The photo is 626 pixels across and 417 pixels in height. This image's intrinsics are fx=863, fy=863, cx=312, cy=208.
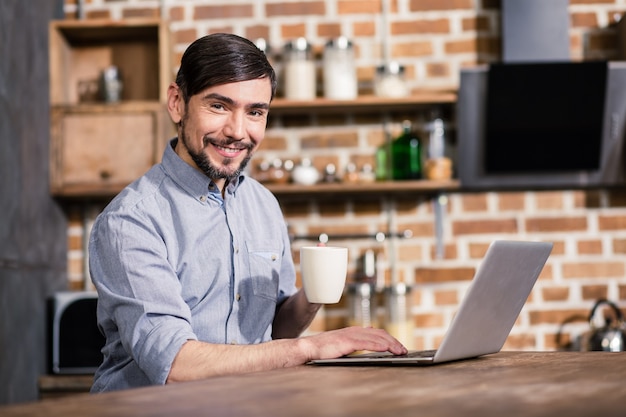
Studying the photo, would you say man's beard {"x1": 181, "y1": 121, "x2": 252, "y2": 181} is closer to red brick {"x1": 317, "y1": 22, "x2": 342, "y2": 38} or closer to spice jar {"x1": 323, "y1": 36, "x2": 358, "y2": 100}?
spice jar {"x1": 323, "y1": 36, "x2": 358, "y2": 100}

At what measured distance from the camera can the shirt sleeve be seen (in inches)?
55.8

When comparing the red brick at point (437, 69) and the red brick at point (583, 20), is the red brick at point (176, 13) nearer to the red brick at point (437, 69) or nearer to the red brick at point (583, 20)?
the red brick at point (437, 69)

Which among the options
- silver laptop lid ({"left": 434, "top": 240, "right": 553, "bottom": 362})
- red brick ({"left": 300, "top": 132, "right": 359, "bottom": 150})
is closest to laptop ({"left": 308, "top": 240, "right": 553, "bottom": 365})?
silver laptop lid ({"left": 434, "top": 240, "right": 553, "bottom": 362})

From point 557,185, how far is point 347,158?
31.8 inches

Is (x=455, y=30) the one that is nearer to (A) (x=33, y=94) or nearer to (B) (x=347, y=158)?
(B) (x=347, y=158)

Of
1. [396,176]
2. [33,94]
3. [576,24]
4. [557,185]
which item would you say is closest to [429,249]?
[396,176]

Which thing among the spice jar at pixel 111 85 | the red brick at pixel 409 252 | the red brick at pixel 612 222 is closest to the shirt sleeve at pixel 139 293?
the spice jar at pixel 111 85

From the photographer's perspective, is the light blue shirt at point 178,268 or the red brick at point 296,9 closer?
the light blue shirt at point 178,268

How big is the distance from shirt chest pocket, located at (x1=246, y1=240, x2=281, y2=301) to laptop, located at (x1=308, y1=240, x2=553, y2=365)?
0.41m

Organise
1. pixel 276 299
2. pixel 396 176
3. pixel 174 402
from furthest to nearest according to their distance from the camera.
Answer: pixel 396 176 < pixel 276 299 < pixel 174 402

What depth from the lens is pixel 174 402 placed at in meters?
0.87

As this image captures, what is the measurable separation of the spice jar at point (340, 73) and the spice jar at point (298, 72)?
7 cm

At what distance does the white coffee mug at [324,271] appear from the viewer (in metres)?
1.48

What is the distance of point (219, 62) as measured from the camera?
1647mm
